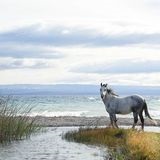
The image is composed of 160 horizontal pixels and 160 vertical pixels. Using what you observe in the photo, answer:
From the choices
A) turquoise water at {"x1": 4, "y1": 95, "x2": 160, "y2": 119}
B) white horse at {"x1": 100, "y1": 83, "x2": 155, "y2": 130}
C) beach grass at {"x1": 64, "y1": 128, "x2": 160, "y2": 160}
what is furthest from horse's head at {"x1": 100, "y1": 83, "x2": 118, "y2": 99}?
turquoise water at {"x1": 4, "y1": 95, "x2": 160, "y2": 119}

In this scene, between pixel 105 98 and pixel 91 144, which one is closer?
pixel 91 144

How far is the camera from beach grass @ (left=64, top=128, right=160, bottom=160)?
17.3 m

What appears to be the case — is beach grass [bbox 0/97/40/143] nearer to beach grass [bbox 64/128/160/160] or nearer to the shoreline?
beach grass [bbox 64/128/160/160]

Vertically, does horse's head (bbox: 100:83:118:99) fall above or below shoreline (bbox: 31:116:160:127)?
above

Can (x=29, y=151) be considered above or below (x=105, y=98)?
below

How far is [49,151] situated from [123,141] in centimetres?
295

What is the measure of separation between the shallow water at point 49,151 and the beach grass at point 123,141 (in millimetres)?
562

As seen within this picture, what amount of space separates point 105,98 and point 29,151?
24.1ft

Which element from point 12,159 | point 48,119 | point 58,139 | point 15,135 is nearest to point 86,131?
point 58,139

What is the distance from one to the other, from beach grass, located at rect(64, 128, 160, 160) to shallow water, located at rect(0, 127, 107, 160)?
1.84 ft

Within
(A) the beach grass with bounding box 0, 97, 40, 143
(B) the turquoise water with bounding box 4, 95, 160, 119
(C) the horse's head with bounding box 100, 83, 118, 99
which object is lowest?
(B) the turquoise water with bounding box 4, 95, 160, 119

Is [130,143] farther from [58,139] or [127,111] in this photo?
[127,111]

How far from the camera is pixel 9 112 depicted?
22844mm

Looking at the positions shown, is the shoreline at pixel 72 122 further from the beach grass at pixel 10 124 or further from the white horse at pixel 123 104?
the beach grass at pixel 10 124
